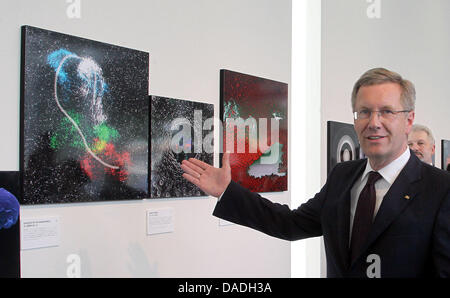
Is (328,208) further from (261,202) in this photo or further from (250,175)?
(250,175)

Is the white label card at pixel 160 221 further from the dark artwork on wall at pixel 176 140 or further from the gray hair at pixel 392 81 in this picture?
the gray hair at pixel 392 81

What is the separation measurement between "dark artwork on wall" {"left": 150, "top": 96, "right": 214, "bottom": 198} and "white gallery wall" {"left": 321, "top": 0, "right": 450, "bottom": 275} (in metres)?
1.80

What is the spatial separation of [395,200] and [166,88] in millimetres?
1751

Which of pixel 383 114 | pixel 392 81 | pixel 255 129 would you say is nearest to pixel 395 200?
pixel 383 114

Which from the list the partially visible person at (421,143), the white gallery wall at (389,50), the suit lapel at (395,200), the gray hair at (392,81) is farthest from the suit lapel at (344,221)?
the partially visible person at (421,143)

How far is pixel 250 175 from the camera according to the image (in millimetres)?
4105

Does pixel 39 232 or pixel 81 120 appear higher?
pixel 81 120

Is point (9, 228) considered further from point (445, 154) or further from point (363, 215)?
point (445, 154)

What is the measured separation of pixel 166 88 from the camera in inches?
135

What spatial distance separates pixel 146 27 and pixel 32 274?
1666 millimetres

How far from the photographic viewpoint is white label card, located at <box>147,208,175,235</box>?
329cm

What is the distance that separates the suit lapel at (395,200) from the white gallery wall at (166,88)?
Answer: 1548 mm

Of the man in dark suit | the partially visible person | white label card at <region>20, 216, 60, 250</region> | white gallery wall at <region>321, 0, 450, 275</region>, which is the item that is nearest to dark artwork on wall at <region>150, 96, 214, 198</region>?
the man in dark suit
